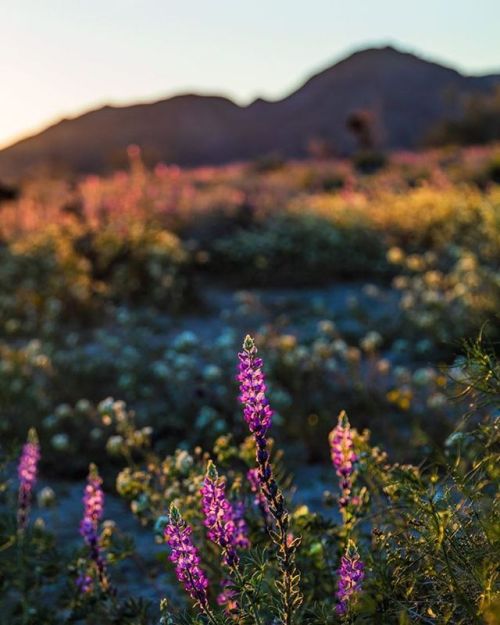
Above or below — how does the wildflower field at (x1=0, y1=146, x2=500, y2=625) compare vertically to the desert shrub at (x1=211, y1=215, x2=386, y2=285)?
below

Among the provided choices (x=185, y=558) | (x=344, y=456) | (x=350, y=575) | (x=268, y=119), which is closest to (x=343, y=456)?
(x=344, y=456)

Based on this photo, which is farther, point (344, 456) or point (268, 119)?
point (268, 119)

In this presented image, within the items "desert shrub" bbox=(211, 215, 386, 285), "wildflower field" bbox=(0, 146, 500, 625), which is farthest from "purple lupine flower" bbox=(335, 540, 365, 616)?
"desert shrub" bbox=(211, 215, 386, 285)

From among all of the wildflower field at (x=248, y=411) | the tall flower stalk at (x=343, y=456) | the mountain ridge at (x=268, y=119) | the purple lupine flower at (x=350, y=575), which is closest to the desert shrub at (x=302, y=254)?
the wildflower field at (x=248, y=411)

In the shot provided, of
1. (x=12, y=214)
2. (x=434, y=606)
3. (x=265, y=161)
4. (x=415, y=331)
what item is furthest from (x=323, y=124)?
(x=434, y=606)

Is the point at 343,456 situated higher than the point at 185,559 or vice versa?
the point at 343,456

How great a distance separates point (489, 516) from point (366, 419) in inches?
123

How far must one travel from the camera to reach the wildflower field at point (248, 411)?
1911 millimetres

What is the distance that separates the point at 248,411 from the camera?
1.67 metres

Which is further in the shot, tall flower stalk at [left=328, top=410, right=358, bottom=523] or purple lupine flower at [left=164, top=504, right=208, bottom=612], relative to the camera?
tall flower stalk at [left=328, top=410, right=358, bottom=523]

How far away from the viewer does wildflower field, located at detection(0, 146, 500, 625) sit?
1.91 meters

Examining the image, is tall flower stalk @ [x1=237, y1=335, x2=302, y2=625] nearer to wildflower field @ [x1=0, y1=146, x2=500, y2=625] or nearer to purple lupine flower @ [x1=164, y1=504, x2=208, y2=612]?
wildflower field @ [x1=0, y1=146, x2=500, y2=625]

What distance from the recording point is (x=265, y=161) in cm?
2955

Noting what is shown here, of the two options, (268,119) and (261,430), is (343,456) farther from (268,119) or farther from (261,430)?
(268,119)
